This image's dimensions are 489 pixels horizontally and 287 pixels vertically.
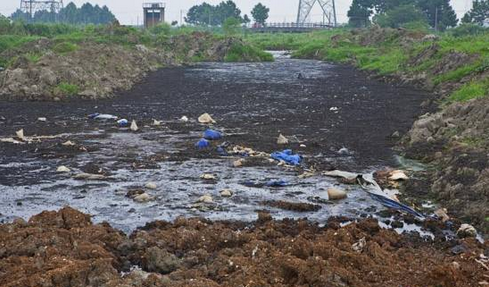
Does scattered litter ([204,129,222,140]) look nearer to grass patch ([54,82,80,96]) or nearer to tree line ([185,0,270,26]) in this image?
grass patch ([54,82,80,96])

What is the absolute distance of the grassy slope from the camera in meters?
27.6

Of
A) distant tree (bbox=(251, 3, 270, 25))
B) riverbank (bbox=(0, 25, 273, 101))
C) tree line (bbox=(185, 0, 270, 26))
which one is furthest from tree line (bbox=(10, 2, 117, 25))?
riverbank (bbox=(0, 25, 273, 101))

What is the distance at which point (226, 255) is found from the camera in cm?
837

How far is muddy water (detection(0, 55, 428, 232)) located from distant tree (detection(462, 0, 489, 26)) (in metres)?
57.7

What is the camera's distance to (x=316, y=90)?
3141 cm

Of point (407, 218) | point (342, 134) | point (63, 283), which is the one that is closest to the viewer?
→ point (63, 283)

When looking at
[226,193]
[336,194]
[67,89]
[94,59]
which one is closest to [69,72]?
[67,89]

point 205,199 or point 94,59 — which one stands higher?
point 94,59

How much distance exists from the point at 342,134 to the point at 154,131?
5879mm

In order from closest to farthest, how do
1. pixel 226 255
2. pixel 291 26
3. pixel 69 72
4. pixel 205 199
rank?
1. pixel 226 255
2. pixel 205 199
3. pixel 69 72
4. pixel 291 26

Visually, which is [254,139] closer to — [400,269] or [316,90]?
[400,269]

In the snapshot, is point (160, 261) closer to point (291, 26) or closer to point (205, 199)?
point (205, 199)

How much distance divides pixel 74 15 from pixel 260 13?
1912 inches

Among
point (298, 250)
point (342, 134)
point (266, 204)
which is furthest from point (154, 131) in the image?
point (298, 250)
